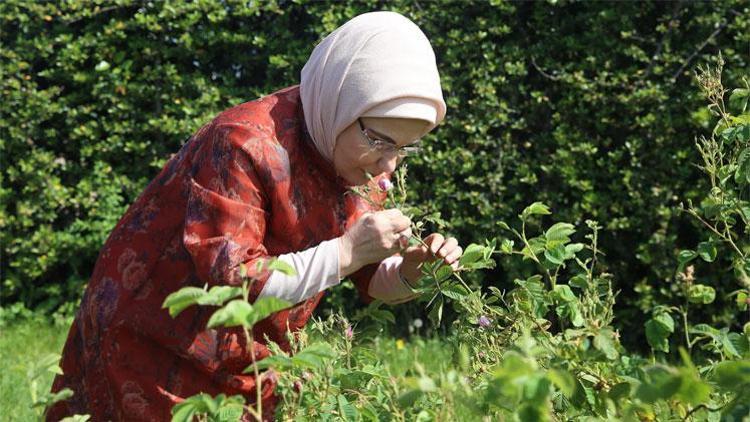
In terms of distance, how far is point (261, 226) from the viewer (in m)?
2.02

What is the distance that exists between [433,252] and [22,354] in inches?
133

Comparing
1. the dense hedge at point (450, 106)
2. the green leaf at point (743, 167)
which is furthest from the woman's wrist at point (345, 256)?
the dense hedge at point (450, 106)

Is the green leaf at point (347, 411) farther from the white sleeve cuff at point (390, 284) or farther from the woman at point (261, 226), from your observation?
the white sleeve cuff at point (390, 284)

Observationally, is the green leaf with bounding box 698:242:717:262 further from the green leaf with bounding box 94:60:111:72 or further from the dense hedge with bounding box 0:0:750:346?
the green leaf with bounding box 94:60:111:72

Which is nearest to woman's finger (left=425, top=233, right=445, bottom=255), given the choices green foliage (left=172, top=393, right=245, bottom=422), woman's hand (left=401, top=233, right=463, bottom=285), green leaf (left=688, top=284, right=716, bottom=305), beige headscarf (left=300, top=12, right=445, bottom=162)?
woman's hand (left=401, top=233, right=463, bottom=285)

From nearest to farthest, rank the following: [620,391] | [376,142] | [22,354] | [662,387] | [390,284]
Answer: [662,387] < [620,391] < [376,142] < [390,284] < [22,354]

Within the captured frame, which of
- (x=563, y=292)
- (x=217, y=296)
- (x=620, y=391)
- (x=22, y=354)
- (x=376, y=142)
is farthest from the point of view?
(x=22, y=354)

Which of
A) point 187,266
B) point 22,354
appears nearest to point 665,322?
point 187,266

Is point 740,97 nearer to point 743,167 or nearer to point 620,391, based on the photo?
point 743,167

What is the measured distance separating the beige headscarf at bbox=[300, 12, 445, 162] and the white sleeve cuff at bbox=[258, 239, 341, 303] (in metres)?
0.26

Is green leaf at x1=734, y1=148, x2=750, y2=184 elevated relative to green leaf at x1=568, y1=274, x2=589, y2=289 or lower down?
elevated

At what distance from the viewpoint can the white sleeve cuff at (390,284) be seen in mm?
2350

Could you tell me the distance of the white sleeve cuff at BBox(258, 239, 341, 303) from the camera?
1.95 metres

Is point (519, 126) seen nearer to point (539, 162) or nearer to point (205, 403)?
point (539, 162)
